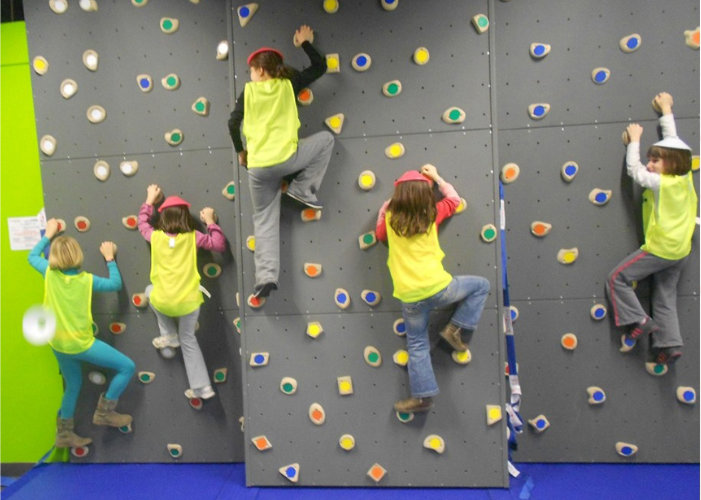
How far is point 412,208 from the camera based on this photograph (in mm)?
2047

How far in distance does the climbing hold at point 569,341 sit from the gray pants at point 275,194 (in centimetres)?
163

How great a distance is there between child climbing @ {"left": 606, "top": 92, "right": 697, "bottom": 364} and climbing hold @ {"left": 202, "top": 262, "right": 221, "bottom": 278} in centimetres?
224

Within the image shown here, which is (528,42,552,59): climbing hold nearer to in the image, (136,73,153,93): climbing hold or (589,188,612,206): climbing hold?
(589,188,612,206): climbing hold

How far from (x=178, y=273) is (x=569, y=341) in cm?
225

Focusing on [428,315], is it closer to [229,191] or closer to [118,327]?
[229,191]

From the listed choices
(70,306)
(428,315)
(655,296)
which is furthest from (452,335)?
(70,306)

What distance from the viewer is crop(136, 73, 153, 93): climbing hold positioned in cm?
259

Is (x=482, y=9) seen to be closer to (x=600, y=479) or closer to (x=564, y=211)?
(x=564, y=211)

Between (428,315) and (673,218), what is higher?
(673,218)

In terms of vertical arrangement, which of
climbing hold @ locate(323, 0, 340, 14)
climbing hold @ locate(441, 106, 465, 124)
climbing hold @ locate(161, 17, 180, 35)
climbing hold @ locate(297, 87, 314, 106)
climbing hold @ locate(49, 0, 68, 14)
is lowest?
climbing hold @ locate(441, 106, 465, 124)

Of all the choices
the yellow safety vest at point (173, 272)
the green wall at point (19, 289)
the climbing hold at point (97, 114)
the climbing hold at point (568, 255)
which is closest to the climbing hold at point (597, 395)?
the climbing hold at point (568, 255)

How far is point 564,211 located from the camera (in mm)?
2447

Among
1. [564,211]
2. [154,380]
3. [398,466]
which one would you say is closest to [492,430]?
[398,466]

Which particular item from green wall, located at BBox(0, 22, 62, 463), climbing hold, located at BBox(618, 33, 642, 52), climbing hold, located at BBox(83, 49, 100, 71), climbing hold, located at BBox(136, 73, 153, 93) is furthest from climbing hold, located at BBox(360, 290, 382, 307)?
green wall, located at BBox(0, 22, 62, 463)
